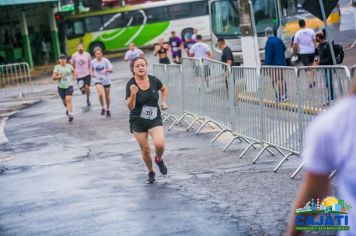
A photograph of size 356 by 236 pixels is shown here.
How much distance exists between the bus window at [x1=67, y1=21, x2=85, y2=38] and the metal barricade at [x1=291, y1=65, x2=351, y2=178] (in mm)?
41051

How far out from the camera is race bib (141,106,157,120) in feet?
31.7

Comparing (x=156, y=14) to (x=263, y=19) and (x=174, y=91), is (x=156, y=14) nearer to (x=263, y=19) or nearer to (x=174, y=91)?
(x=263, y=19)

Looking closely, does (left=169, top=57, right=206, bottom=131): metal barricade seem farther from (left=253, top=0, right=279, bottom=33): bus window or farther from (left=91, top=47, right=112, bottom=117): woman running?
(left=253, top=0, right=279, bottom=33): bus window

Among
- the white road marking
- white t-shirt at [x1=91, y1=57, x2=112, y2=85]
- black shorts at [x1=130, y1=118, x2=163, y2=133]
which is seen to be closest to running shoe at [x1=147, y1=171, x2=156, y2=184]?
black shorts at [x1=130, y1=118, x2=163, y2=133]

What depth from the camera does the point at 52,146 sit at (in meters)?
14.5

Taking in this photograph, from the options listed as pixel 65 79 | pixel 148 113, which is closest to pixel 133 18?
pixel 65 79

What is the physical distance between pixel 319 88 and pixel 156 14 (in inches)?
1633

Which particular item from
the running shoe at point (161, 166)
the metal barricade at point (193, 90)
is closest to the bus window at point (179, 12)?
the metal barricade at point (193, 90)

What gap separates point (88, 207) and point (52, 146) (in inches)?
246

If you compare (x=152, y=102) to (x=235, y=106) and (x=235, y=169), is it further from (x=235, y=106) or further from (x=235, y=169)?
(x=235, y=106)

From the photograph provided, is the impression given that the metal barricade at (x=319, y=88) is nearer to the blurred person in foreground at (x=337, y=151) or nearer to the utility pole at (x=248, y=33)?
the blurred person in foreground at (x=337, y=151)

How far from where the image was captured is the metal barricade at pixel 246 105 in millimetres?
10844

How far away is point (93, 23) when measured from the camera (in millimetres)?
49281

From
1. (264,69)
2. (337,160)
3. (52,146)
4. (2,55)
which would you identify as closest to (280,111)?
(264,69)
